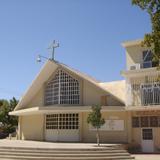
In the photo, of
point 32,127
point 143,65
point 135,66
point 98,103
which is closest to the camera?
point 143,65

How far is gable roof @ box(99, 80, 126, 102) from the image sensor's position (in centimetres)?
2564

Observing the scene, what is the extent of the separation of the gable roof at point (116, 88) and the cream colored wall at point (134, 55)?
8.40ft

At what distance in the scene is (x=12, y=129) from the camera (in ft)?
134

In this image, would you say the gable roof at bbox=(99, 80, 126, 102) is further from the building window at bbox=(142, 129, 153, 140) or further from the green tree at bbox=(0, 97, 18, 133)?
the green tree at bbox=(0, 97, 18, 133)

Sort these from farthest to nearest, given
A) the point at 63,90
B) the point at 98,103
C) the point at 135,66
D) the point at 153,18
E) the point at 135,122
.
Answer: the point at 63,90, the point at 98,103, the point at 135,66, the point at 135,122, the point at 153,18

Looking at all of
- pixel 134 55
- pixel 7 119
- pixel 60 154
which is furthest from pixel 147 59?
pixel 7 119

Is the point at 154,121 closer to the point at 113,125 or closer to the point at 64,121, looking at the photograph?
the point at 113,125

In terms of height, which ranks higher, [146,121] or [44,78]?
[44,78]

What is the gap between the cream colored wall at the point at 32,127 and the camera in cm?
2792

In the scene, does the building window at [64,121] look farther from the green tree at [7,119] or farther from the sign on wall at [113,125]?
the green tree at [7,119]

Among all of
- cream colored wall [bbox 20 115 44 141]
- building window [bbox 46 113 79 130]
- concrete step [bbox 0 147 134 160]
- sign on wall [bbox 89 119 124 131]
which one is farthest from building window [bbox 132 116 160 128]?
cream colored wall [bbox 20 115 44 141]

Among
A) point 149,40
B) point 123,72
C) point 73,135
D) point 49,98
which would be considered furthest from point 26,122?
point 149,40

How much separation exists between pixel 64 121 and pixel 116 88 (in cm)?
510

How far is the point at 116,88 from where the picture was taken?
2688 cm
